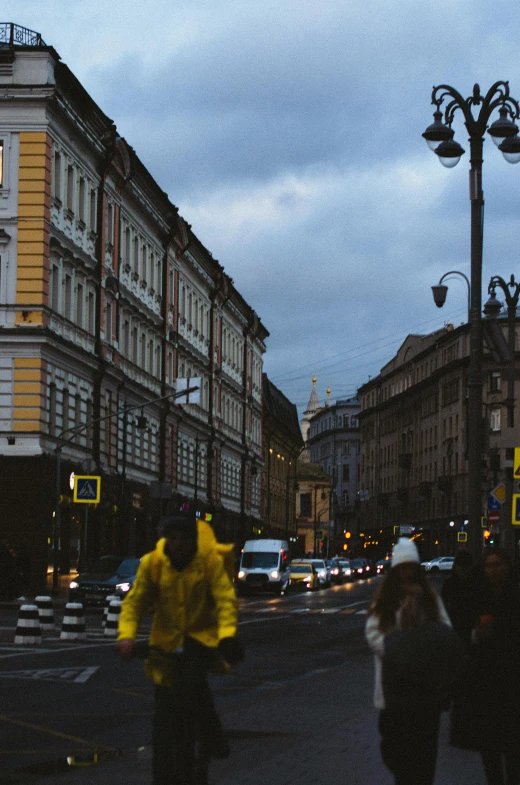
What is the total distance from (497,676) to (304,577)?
225 feet

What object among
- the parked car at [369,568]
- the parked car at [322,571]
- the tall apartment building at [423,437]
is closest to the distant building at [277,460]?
the parked car at [369,568]

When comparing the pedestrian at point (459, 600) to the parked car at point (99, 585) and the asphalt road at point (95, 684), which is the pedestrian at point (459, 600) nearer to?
the asphalt road at point (95, 684)

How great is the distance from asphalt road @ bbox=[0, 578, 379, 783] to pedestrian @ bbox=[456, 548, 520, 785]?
346cm

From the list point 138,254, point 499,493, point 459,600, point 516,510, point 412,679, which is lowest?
point 412,679

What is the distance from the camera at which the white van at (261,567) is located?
62.8 meters

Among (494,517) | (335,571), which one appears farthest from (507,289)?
(335,571)

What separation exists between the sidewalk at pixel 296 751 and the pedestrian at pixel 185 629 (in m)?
1.28

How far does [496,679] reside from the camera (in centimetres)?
908

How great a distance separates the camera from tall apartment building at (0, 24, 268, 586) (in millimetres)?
46500

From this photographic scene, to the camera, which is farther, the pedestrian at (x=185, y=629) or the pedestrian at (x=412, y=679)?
the pedestrian at (x=185, y=629)

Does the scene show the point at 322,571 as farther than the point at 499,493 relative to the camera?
Yes

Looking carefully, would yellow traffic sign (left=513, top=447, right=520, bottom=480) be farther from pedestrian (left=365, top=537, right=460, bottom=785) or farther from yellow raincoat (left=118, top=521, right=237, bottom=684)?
pedestrian (left=365, top=537, right=460, bottom=785)

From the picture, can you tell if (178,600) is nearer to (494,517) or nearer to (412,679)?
(412,679)

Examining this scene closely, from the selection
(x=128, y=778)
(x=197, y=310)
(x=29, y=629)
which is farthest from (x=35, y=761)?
(x=197, y=310)
